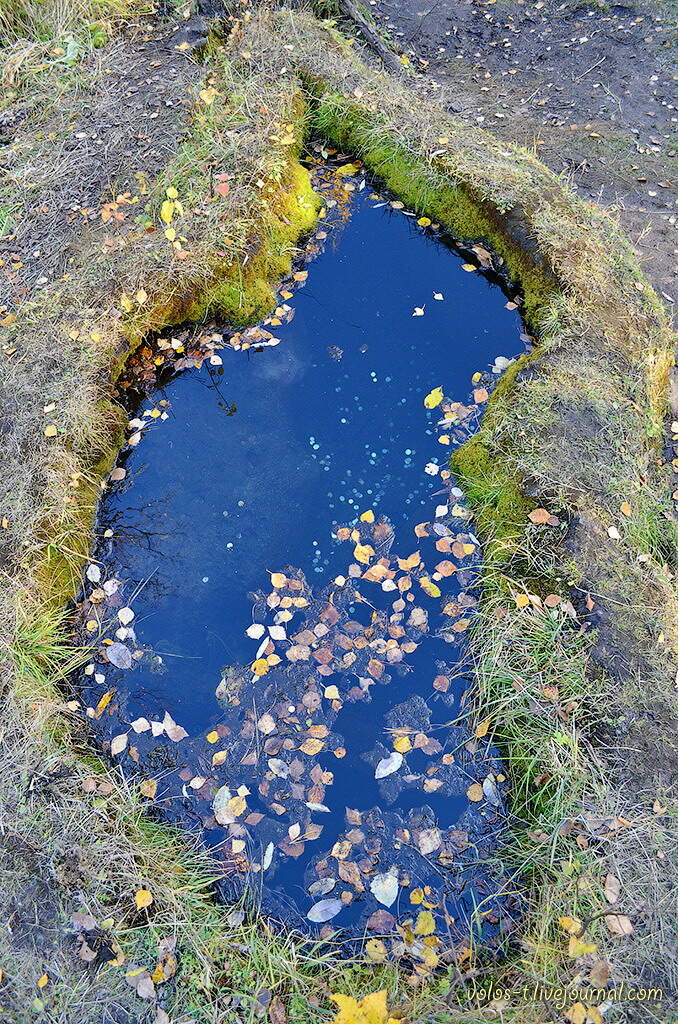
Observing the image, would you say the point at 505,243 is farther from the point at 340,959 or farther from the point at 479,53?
the point at 340,959

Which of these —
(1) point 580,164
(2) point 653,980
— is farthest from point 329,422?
(1) point 580,164

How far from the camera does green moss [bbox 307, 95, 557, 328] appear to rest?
4.54 meters

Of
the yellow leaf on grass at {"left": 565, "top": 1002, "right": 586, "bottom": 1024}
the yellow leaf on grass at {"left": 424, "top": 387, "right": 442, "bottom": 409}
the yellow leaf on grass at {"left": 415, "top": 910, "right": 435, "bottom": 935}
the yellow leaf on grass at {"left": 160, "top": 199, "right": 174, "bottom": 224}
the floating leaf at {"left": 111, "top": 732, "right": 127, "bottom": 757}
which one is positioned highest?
the yellow leaf on grass at {"left": 160, "top": 199, "right": 174, "bottom": 224}

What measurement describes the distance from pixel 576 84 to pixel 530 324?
130 inches

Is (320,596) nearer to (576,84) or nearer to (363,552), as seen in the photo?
(363,552)

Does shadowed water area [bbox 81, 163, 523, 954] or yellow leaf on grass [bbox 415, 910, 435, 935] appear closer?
yellow leaf on grass [bbox 415, 910, 435, 935]

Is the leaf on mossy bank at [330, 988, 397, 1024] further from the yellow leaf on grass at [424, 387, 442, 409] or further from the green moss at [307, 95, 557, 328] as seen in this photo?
the green moss at [307, 95, 557, 328]

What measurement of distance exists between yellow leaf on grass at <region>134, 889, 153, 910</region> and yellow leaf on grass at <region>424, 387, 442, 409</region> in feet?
9.67

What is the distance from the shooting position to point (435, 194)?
496 cm

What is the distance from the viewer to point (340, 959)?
9.07 feet

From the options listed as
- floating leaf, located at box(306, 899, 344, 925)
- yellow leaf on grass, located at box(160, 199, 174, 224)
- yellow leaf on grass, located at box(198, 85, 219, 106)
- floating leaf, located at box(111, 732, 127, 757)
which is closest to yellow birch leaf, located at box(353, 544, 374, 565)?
floating leaf, located at box(111, 732, 127, 757)

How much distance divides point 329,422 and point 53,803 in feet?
8.15

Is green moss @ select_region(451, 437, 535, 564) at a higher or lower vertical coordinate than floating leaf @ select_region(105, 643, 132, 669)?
higher

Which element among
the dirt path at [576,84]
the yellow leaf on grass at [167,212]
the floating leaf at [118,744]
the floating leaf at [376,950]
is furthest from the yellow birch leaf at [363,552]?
the dirt path at [576,84]
